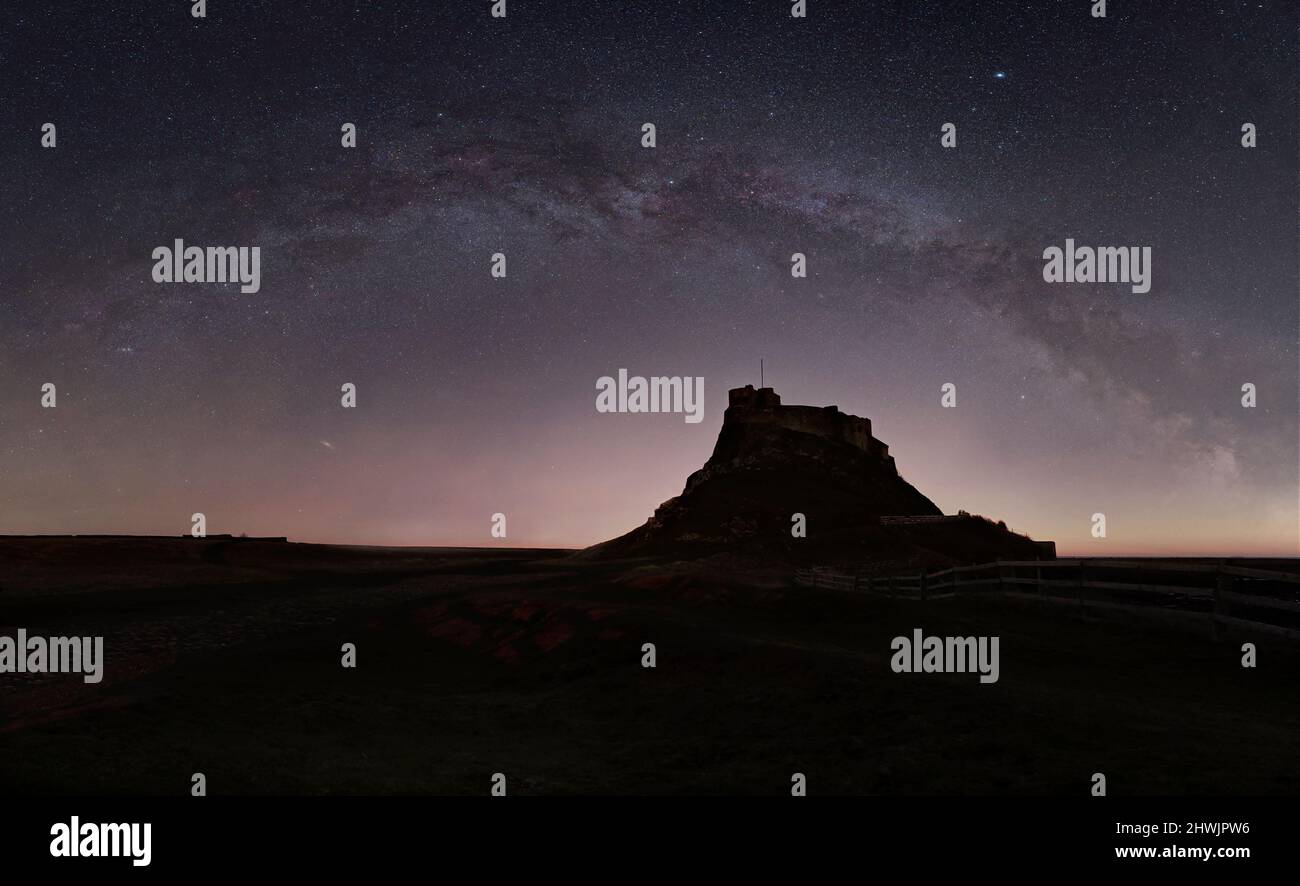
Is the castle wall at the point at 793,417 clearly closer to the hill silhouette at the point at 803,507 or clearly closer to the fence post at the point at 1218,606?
the hill silhouette at the point at 803,507

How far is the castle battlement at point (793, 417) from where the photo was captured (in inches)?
6467

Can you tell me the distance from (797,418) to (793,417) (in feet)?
2.81

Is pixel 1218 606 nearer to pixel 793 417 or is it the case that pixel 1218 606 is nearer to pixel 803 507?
pixel 803 507

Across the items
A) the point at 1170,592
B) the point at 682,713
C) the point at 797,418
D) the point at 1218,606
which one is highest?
the point at 797,418

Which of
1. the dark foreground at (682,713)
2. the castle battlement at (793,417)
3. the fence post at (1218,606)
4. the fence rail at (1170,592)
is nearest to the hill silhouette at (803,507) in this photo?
the castle battlement at (793,417)

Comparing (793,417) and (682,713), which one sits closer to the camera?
(682,713)

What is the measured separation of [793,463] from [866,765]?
144140mm

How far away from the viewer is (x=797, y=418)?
16525 cm

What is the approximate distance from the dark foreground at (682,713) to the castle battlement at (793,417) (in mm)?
142577

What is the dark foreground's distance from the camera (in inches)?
309

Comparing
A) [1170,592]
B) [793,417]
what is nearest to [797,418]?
[793,417]
